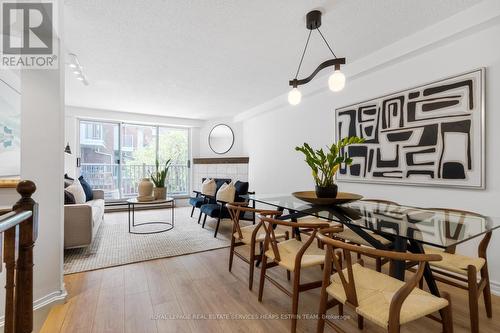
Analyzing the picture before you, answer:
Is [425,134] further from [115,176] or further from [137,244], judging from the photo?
[115,176]

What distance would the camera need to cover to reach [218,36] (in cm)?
225

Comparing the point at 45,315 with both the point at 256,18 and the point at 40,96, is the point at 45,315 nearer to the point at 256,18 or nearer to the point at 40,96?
the point at 40,96

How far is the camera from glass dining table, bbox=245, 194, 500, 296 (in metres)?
1.25

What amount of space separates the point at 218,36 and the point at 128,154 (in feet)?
13.9

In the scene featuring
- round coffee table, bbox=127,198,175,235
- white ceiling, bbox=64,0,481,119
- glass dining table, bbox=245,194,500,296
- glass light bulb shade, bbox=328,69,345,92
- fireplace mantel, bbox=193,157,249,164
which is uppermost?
white ceiling, bbox=64,0,481,119

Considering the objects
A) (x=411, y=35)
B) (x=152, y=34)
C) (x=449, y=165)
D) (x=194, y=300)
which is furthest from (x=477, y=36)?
(x=194, y=300)

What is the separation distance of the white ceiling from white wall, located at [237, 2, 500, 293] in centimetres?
19

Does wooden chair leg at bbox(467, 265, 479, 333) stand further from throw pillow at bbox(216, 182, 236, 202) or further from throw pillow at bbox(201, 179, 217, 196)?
throw pillow at bbox(201, 179, 217, 196)

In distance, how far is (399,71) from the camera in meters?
2.46

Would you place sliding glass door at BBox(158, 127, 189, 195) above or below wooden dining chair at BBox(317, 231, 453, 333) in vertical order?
above

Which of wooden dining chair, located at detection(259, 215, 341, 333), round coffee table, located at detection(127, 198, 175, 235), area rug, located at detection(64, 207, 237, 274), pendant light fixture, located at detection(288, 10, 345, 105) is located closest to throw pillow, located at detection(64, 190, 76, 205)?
area rug, located at detection(64, 207, 237, 274)

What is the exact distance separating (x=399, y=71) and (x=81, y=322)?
3463 mm

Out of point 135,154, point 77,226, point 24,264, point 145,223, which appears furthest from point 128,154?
point 24,264

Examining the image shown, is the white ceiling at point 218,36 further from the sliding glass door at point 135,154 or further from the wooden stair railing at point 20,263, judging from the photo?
the sliding glass door at point 135,154
